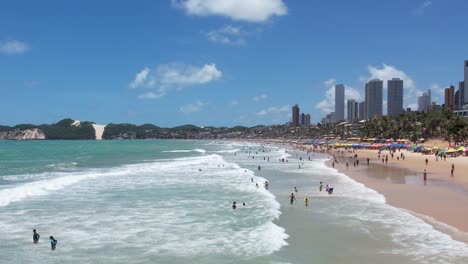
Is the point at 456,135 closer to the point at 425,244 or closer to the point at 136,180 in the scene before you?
the point at 136,180

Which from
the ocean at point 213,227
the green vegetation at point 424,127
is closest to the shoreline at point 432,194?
the ocean at point 213,227

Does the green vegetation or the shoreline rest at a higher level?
the green vegetation

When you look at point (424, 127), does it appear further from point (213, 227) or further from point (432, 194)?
point (213, 227)

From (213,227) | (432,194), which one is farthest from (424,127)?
(213,227)

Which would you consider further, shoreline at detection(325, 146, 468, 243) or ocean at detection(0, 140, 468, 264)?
shoreline at detection(325, 146, 468, 243)

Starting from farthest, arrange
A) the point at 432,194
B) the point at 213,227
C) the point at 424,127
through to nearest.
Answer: the point at 424,127, the point at 432,194, the point at 213,227

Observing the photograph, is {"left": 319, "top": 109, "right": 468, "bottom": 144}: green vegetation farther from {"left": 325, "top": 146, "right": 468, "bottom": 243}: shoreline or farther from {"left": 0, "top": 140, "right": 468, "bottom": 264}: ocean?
{"left": 0, "top": 140, "right": 468, "bottom": 264}: ocean

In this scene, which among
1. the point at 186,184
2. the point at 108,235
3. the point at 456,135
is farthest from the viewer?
the point at 456,135

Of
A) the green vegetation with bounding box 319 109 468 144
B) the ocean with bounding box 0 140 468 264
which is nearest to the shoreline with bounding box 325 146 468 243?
the ocean with bounding box 0 140 468 264

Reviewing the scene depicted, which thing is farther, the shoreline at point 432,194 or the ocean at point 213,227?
the shoreline at point 432,194

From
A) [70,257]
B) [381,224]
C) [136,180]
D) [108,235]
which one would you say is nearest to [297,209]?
[381,224]

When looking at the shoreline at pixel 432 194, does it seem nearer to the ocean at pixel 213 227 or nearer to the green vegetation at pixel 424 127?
the ocean at pixel 213 227
